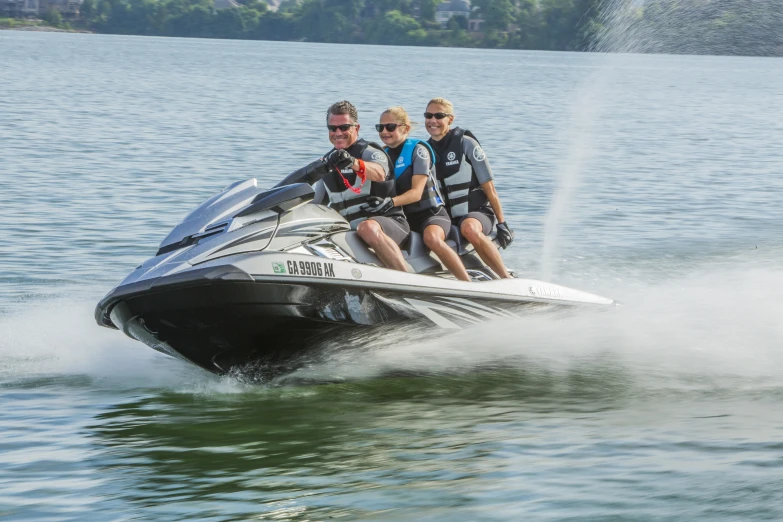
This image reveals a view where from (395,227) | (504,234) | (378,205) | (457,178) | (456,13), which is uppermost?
(456,13)

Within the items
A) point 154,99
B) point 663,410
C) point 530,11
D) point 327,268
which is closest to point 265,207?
point 327,268

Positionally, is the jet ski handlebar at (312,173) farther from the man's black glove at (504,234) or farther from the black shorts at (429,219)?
the man's black glove at (504,234)

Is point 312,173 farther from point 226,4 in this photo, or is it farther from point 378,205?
point 226,4

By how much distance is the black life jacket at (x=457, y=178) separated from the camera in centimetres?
748

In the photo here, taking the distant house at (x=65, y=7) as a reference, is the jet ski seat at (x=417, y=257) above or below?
below

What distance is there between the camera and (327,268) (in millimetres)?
6344

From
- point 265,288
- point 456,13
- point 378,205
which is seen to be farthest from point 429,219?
point 456,13

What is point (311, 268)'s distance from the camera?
6.29m

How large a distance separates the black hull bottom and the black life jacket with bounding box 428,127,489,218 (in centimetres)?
119

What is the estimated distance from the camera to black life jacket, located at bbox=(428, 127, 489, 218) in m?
7.48

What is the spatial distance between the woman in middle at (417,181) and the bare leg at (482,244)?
19cm

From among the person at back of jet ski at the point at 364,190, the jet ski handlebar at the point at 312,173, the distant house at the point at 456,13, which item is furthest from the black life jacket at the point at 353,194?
the distant house at the point at 456,13

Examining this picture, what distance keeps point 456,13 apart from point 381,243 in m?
89.1

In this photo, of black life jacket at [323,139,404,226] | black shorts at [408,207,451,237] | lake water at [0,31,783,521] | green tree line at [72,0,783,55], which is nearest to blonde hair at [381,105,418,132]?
black life jacket at [323,139,404,226]
